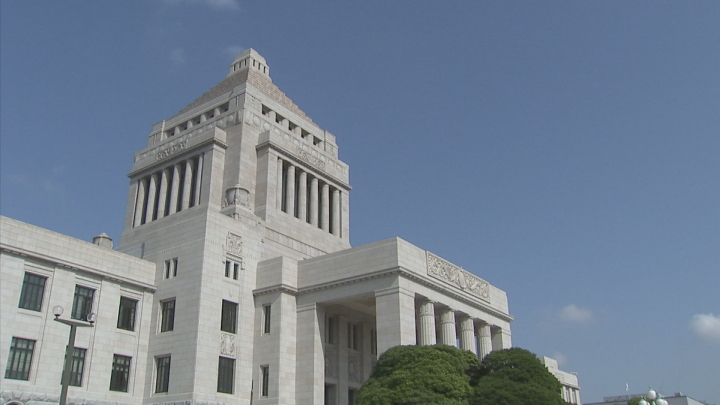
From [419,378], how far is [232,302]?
1549 centimetres

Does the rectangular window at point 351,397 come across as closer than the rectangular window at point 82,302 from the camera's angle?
No

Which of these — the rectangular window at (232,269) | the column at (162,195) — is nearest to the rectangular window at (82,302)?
the rectangular window at (232,269)

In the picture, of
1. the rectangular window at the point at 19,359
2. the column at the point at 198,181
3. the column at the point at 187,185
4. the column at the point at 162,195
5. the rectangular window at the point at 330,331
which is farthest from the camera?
the column at the point at 162,195

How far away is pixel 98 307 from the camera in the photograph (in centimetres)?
3978

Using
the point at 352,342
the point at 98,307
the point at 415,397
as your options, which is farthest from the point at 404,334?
the point at 98,307

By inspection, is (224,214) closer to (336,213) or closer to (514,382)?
(336,213)

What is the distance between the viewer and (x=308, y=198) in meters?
60.6

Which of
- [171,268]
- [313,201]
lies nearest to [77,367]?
[171,268]

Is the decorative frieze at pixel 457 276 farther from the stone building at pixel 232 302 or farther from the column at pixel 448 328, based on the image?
the column at pixel 448 328

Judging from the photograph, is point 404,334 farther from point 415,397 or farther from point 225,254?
point 225,254

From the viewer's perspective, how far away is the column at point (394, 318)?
39.5 meters

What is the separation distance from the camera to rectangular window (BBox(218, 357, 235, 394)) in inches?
1607

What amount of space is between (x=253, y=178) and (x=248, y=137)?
3722 mm

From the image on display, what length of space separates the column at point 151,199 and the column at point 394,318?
26.0 metres
